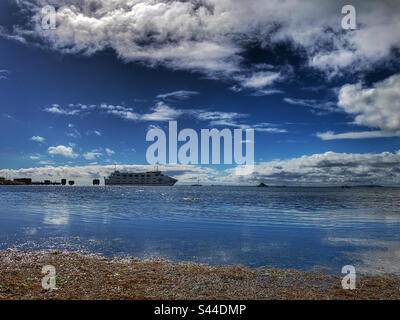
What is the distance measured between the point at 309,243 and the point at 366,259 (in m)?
4.12

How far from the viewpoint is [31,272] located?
11047 millimetres

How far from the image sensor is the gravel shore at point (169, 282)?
29.6ft

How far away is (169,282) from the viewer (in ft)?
33.4

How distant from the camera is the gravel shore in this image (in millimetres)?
9031

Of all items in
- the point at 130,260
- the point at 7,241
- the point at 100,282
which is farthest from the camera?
the point at 7,241
